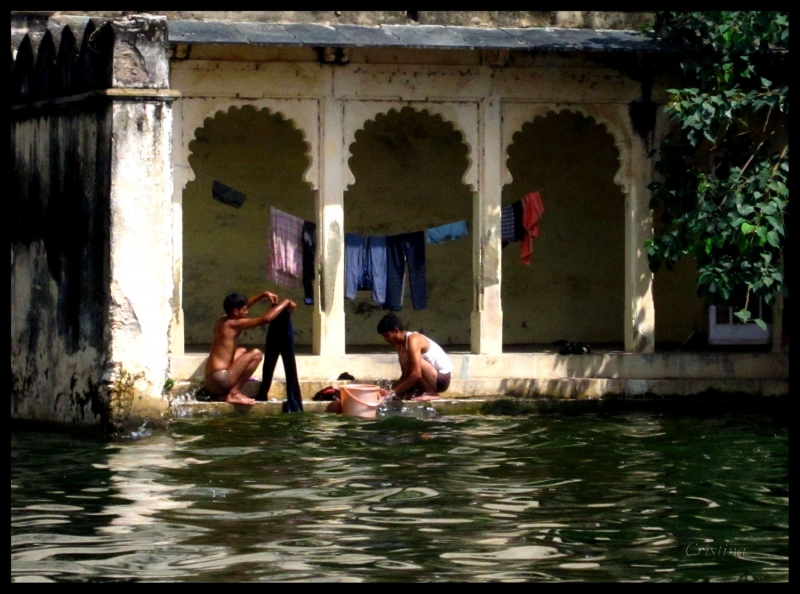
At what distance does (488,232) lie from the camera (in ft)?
48.6

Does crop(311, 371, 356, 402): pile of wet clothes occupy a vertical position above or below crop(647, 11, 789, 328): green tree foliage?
below

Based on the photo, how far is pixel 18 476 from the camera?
9844mm

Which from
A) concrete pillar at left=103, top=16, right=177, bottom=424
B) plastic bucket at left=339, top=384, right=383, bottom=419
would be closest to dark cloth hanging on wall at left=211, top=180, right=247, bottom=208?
plastic bucket at left=339, top=384, right=383, bottom=419

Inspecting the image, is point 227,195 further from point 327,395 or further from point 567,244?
point 567,244

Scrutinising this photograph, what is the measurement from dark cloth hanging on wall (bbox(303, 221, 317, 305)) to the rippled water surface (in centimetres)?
244

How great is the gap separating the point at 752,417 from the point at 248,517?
6.95 m

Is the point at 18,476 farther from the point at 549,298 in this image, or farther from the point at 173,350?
the point at 549,298

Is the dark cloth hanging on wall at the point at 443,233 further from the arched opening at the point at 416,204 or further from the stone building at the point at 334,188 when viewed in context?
the arched opening at the point at 416,204

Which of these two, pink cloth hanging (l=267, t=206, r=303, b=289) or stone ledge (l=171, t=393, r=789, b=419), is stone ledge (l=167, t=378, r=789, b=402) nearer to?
stone ledge (l=171, t=393, r=789, b=419)

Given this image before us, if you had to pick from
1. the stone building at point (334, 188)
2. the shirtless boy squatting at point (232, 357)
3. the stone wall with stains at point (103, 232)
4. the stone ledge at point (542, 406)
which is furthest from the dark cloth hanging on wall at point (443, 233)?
the stone wall with stains at point (103, 232)

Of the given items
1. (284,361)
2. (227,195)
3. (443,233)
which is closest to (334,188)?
(227,195)

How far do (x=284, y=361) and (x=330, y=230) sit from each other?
1.65 meters

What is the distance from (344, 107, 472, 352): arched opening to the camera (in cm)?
1719
